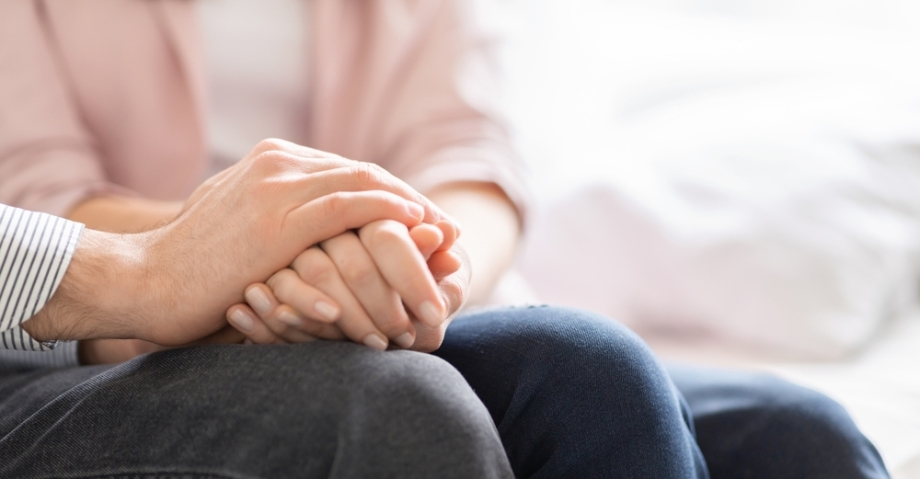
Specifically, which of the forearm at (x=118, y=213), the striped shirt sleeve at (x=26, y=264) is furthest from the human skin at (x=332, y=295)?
the forearm at (x=118, y=213)

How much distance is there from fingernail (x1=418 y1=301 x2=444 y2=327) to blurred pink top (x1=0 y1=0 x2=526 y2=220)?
1.08 ft

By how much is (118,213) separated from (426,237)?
39 centimetres

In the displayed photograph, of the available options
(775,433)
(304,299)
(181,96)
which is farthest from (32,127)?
(775,433)

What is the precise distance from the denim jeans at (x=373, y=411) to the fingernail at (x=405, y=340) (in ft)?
0.16

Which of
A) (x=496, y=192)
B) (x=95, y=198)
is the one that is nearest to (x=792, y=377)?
(x=496, y=192)

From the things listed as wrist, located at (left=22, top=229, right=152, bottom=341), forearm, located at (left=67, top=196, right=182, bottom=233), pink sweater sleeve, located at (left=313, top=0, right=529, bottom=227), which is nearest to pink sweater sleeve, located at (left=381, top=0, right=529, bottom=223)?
pink sweater sleeve, located at (left=313, top=0, right=529, bottom=227)

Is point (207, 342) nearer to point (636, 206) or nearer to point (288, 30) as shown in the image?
point (288, 30)

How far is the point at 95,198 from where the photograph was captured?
792 mm

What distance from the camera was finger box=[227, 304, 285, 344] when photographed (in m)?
0.50

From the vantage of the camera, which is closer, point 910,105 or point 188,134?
point 188,134

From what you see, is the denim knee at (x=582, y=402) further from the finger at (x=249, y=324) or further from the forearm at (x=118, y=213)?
the forearm at (x=118, y=213)

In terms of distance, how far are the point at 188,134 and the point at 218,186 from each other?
36cm

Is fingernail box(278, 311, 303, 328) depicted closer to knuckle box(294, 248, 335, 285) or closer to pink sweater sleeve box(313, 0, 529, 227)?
knuckle box(294, 248, 335, 285)

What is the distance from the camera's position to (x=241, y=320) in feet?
1.64
